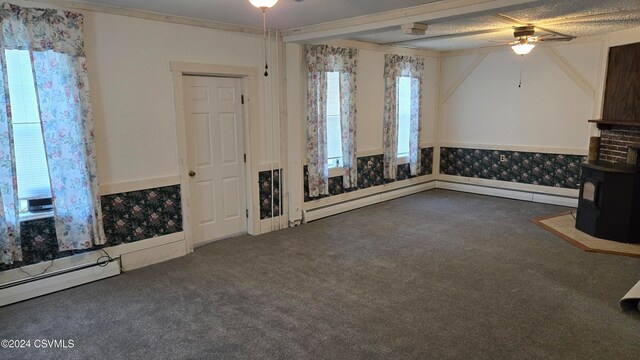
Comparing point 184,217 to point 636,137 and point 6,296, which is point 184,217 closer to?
point 6,296

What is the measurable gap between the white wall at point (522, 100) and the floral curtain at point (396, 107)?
0.90 m

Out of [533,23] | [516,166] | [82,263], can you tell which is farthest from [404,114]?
[82,263]

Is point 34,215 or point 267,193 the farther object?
point 267,193

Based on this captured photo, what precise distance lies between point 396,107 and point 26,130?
201 inches

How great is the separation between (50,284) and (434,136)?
658cm

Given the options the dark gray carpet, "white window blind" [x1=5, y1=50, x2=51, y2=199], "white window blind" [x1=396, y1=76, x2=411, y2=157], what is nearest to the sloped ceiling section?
"white window blind" [x1=396, y1=76, x2=411, y2=157]

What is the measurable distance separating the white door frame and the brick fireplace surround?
4.68 meters

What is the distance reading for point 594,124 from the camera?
5.96 meters

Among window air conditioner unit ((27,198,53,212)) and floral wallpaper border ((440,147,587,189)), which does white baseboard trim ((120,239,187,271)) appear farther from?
floral wallpaper border ((440,147,587,189))

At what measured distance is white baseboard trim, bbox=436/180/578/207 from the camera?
21.8 ft

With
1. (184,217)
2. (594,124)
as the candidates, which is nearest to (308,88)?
(184,217)

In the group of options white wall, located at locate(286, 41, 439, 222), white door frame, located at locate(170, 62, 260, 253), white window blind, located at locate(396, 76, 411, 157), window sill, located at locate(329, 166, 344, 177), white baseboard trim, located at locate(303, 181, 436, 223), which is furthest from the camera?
white window blind, located at locate(396, 76, 411, 157)

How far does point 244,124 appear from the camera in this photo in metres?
5.10

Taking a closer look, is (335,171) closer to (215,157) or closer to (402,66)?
(215,157)
